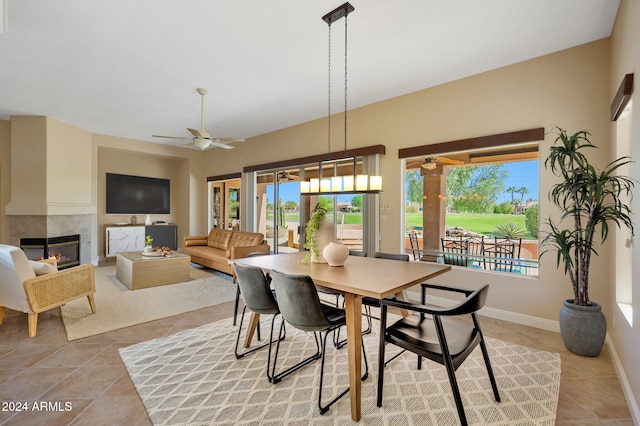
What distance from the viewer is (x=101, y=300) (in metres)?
4.09

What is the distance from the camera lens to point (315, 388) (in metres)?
2.13

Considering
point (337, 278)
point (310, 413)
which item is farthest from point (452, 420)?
point (337, 278)

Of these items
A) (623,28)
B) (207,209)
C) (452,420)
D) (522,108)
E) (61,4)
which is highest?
(61,4)

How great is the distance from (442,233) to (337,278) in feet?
8.73

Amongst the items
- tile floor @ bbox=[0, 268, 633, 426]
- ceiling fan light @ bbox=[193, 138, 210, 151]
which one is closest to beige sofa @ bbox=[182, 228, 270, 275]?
ceiling fan light @ bbox=[193, 138, 210, 151]

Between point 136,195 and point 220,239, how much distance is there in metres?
3.09

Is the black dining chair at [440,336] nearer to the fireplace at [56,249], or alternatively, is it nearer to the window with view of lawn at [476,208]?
the window with view of lawn at [476,208]

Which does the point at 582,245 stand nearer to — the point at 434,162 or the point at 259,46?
the point at 434,162

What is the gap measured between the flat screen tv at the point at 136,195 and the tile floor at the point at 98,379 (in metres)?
4.71

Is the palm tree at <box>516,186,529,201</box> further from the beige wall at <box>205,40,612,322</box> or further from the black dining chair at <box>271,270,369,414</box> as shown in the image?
the black dining chair at <box>271,270,369,414</box>

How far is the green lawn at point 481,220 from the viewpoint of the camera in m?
3.61

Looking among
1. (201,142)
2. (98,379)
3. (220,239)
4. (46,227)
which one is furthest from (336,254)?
(46,227)

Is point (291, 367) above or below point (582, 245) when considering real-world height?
below

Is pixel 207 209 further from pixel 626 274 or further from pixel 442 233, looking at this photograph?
pixel 626 274
